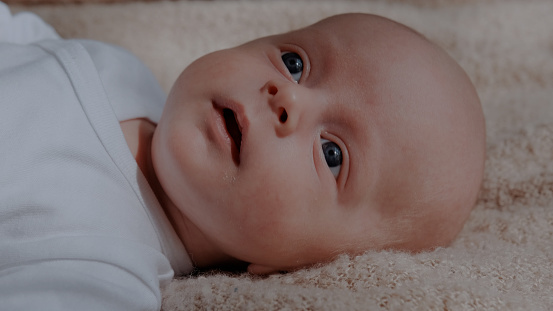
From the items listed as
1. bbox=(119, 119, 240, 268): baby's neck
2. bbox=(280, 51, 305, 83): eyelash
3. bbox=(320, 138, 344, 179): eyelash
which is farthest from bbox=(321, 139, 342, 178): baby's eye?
bbox=(119, 119, 240, 268): baby's neck

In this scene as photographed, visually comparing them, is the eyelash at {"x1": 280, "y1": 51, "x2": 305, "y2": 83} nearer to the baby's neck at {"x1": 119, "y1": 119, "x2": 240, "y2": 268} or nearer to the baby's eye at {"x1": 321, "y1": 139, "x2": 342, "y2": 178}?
the baby's eye at {"x1": 321, "y1": 139, "x2": 342, "y2": 178}

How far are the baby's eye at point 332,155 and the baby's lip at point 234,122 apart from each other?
144mm

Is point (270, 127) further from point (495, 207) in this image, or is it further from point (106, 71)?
point (495, 207)

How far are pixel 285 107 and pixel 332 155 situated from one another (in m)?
0.12

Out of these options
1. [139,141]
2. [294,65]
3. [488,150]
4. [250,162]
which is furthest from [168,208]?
[488,150]

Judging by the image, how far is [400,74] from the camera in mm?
1045

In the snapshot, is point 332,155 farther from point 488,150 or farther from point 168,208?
point 488,150

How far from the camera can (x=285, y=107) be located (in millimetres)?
968

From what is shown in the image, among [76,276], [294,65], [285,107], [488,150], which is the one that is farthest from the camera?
[488,150]

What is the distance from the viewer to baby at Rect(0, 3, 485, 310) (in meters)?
0.94

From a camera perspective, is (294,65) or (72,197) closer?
(72,197)

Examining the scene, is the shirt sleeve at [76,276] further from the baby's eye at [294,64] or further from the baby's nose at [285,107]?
the baby's eye at [294,64]

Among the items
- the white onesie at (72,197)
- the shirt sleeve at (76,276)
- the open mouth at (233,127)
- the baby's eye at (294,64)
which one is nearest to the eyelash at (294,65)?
the baby's eye at (294,64)

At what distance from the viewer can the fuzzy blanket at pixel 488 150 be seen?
85 centimetres
